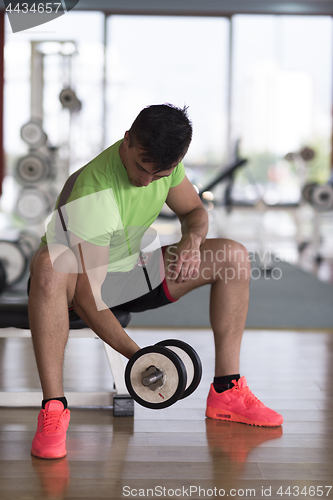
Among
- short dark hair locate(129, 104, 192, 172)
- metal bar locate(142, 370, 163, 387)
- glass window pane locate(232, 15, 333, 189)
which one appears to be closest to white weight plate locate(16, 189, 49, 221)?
short dark hair locate(129, 104, 192, 172)

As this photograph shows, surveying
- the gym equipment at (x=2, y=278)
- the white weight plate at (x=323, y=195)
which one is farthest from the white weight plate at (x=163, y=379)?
the white weight plate at (x=323, y=195)

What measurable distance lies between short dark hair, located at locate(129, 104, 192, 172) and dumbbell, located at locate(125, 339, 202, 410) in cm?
34

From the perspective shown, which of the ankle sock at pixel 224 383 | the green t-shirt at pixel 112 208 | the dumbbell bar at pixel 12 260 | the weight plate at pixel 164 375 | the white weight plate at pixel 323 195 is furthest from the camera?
the white weight plate at pixel 323 195

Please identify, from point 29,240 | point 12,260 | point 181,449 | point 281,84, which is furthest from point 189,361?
point 281,84

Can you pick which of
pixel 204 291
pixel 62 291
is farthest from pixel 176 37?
pixel 62 291

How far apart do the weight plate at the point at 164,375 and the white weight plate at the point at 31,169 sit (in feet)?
9.53

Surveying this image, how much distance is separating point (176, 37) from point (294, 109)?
1.57 meters

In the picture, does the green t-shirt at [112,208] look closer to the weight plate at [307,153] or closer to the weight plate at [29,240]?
the weight plate at [29,240]

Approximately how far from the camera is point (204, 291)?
3.31 metres

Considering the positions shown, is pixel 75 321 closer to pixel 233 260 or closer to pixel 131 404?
pixel 131 404

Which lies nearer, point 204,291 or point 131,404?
point 131,404

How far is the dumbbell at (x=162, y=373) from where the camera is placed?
912 millimetres

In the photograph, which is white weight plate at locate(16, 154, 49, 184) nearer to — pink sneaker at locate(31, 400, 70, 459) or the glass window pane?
pink sneaker at locate(31, 400, 70, 459)

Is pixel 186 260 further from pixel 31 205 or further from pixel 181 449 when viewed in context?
pixel 31 205
